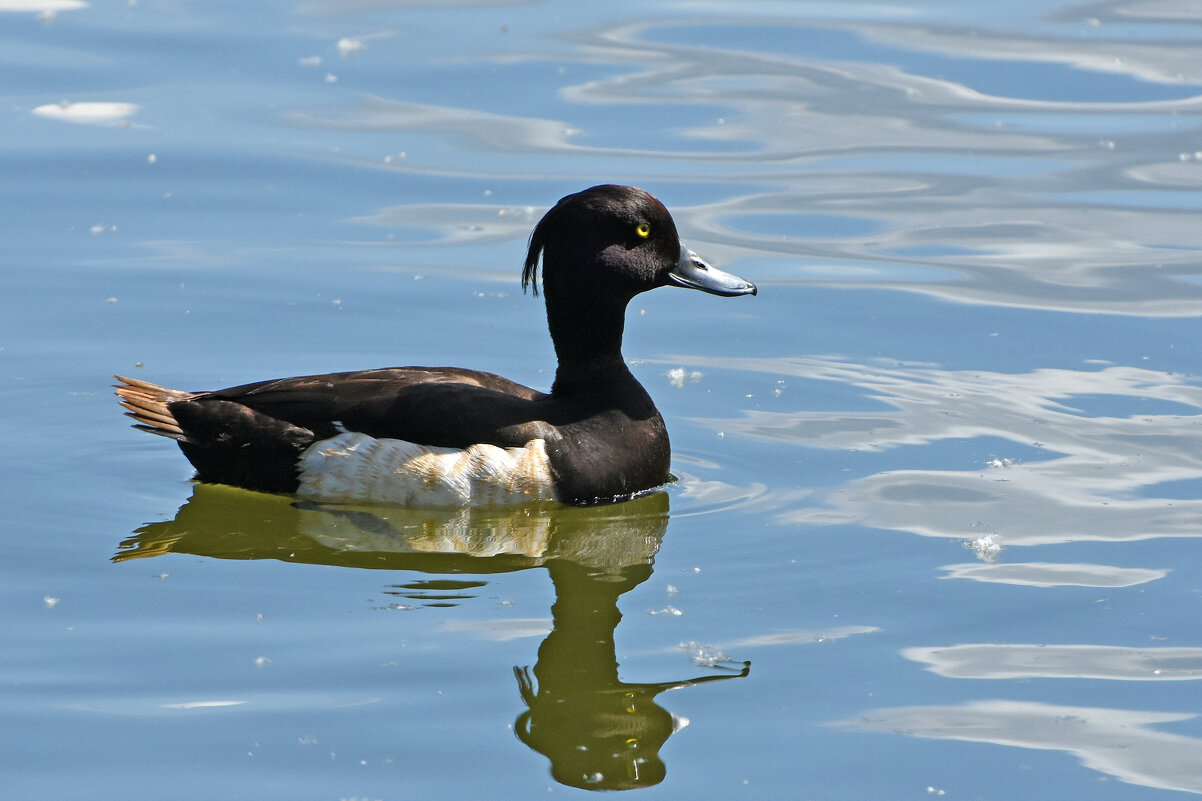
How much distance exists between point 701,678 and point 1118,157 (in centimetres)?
677

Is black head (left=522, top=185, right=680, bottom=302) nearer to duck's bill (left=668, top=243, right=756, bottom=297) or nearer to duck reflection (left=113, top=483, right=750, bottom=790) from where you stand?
duck's bill (left=668, top=243, right=756, bottom=297)

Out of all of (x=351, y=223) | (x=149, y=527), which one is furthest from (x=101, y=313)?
(x=149, y=527)

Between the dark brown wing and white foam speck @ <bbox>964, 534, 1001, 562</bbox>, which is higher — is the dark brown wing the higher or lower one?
the higher one

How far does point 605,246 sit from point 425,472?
3.94 ft

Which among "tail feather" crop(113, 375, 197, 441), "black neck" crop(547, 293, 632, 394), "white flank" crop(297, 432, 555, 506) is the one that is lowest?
"white flank" crop(297, 432, 555, 506)

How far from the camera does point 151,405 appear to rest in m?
7.03

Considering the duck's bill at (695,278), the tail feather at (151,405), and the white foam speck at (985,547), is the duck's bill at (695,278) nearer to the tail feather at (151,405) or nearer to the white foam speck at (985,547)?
the white foam speck at (985,547)

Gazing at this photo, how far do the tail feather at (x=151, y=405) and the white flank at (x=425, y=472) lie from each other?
60 cm

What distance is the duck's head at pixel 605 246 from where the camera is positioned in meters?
7.03

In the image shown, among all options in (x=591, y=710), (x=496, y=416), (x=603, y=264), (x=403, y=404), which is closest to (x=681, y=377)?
(x=603, y=264)

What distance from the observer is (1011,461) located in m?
7.06

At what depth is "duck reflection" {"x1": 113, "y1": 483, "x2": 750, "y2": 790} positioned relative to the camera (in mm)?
4887

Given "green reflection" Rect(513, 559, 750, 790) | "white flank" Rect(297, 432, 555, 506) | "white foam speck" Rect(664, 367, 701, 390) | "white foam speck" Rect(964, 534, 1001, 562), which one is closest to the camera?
"green reflection" Rect(513, 559, 750, 790)

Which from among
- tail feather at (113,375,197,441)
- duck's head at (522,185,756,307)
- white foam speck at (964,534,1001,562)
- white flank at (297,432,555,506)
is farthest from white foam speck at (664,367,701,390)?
tail feather at (113,375,197,441)
